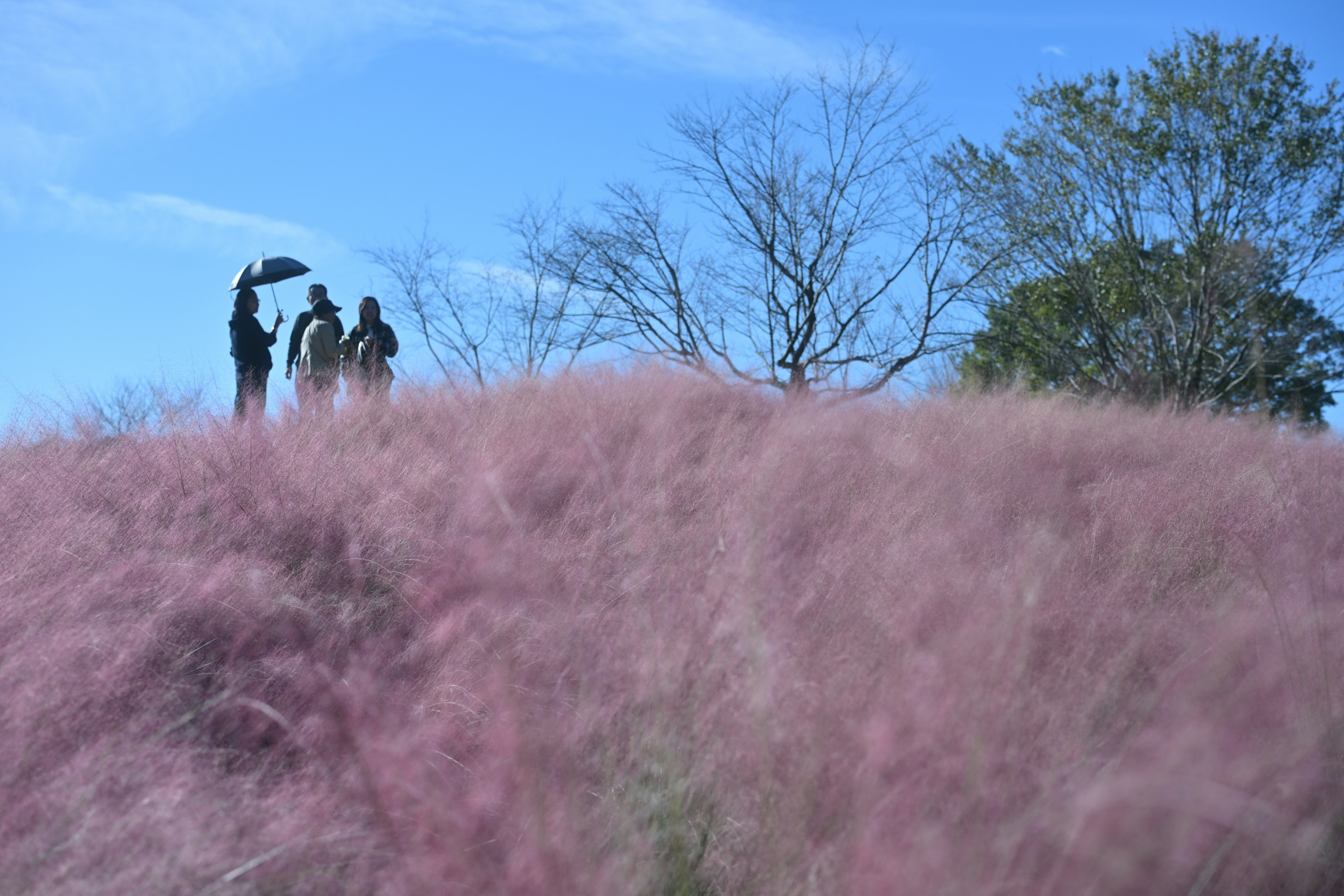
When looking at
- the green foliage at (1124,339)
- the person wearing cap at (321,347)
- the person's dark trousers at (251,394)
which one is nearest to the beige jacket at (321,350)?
the person wearing cap at (321,347)

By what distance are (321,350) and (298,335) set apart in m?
0.60

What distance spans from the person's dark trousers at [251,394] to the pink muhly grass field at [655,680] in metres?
1.10

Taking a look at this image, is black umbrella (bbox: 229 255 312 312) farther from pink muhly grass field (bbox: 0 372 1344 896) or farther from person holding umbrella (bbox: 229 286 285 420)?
pink muhly grass field (bbox: 0 372 1344 896)

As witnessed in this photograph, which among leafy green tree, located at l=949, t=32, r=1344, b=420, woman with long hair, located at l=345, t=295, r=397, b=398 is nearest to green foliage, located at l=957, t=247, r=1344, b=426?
leafy green tree, located at l=949, t=32, r=1344, b=420

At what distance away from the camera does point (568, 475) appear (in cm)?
510

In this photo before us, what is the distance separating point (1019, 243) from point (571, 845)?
1439cm

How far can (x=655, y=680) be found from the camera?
9.71 feet

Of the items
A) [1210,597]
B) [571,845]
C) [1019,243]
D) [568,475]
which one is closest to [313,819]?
[571,845]

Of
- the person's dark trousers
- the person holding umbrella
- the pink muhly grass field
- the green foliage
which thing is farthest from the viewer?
the green foliage

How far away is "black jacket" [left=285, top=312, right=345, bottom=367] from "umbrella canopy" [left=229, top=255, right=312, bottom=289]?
0.70 m

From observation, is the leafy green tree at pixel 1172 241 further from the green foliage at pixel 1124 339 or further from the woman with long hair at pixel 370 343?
the woman with long hair at pixel 370 343

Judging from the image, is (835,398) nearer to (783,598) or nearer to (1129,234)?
(783,598)

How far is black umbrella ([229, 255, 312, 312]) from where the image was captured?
8.94m

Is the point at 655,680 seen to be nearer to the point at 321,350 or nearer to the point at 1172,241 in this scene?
the point at 321,350
